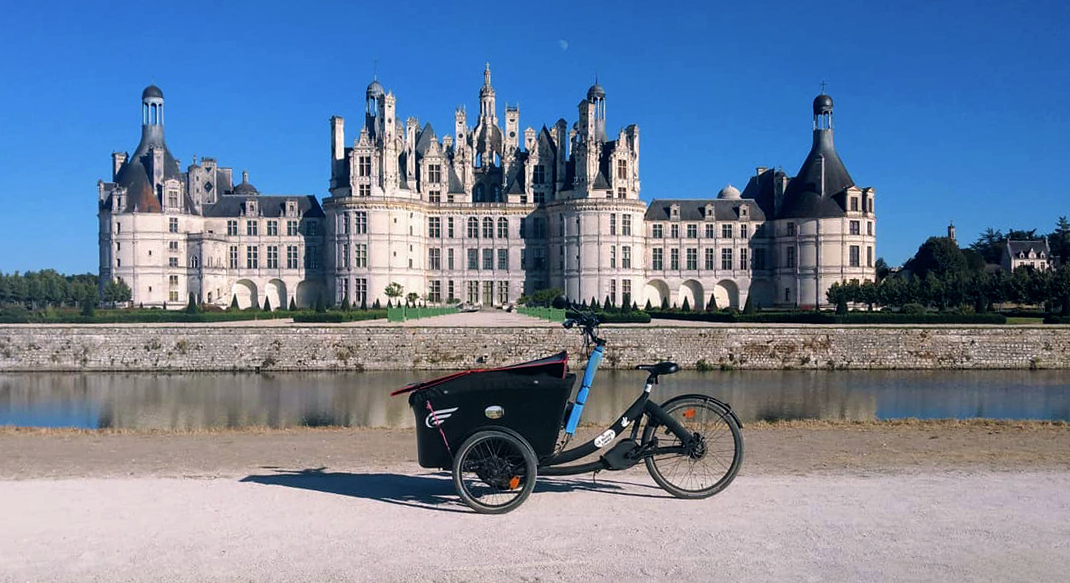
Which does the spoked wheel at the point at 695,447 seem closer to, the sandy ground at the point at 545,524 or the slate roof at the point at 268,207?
the sandy ground at the point at 545,524

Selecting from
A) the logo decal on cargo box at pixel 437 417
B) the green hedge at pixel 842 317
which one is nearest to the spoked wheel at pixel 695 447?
the logo decal on cargo box at pixel 437 417

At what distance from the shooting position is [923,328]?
3238 centimetres

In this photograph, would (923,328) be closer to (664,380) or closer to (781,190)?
(664,380)

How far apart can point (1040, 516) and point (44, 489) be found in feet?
26.8

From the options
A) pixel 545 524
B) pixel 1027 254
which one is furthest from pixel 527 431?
pixel 1027 254

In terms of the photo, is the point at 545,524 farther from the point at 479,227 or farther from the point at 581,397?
the point at 479,227

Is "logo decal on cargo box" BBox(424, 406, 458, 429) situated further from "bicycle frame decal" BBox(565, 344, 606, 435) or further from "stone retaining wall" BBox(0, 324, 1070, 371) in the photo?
"stone retaining wall" BBox(0, 324, 1070, 371)

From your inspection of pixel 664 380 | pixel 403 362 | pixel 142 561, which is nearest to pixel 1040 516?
pixel 142 561

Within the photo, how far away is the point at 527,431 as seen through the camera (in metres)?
7.25

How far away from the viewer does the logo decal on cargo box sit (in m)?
7.23

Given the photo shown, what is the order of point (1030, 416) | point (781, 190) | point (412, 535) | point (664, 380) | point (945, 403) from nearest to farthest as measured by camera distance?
point (412, 535)
point (1030, 416)
point (945, 403)
point (664, 380)
point (781, 190)

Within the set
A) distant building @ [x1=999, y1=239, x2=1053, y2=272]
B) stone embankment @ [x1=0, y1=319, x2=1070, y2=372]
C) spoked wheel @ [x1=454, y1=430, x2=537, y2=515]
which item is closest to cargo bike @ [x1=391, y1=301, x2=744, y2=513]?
spoked wheel @ [x1=454, y1=430, x2=537, y2=515]

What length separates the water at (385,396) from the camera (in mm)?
20078

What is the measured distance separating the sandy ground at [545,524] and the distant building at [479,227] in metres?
49.4
